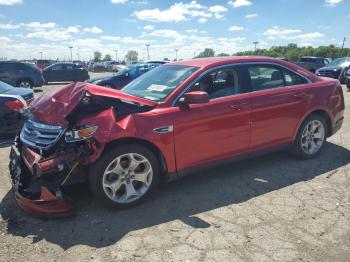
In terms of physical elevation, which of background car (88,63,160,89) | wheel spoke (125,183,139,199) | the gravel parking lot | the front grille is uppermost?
background car (88,63,160,89)

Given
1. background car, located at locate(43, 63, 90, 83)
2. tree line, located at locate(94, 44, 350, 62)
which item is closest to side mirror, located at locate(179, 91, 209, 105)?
background car, located at locate(43, 63, 90, 83)

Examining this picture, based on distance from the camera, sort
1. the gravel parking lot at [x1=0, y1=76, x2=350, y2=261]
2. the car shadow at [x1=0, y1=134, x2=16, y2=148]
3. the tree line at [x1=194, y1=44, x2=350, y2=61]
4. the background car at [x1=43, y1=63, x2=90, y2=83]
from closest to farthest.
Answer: the gravel parking lot at [x1=0, y1=76, x2=350, y2=261] < the car shadow at [x1=0, y1=134, x2=16, y2=148] < the background car at [x1=43, y1=63, x2=90, y2=83] < the tree line at [x1=194, y1=44, x2=350, y2=61]

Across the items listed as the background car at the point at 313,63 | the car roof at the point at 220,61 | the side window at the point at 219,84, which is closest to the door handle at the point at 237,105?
the side window at the point at 219,84

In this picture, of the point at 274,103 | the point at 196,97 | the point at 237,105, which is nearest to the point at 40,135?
the point at 196,97

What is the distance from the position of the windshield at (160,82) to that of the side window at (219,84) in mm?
201

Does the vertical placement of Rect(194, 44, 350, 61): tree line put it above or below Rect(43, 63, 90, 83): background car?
above

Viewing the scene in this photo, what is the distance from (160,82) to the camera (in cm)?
454

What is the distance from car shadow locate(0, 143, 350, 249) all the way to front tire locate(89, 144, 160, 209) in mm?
145

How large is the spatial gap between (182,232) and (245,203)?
97 centimetres

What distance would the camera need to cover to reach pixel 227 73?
15.0 feet

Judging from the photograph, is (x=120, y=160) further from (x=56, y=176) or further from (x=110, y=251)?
(x=110, y=251)

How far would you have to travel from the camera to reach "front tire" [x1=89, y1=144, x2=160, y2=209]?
3.62 metres

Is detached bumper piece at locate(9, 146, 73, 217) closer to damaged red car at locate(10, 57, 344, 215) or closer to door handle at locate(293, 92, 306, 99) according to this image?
damaged red car at locate(10, 57, 344, 215)

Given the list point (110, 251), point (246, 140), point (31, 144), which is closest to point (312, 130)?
point (246, 140)
